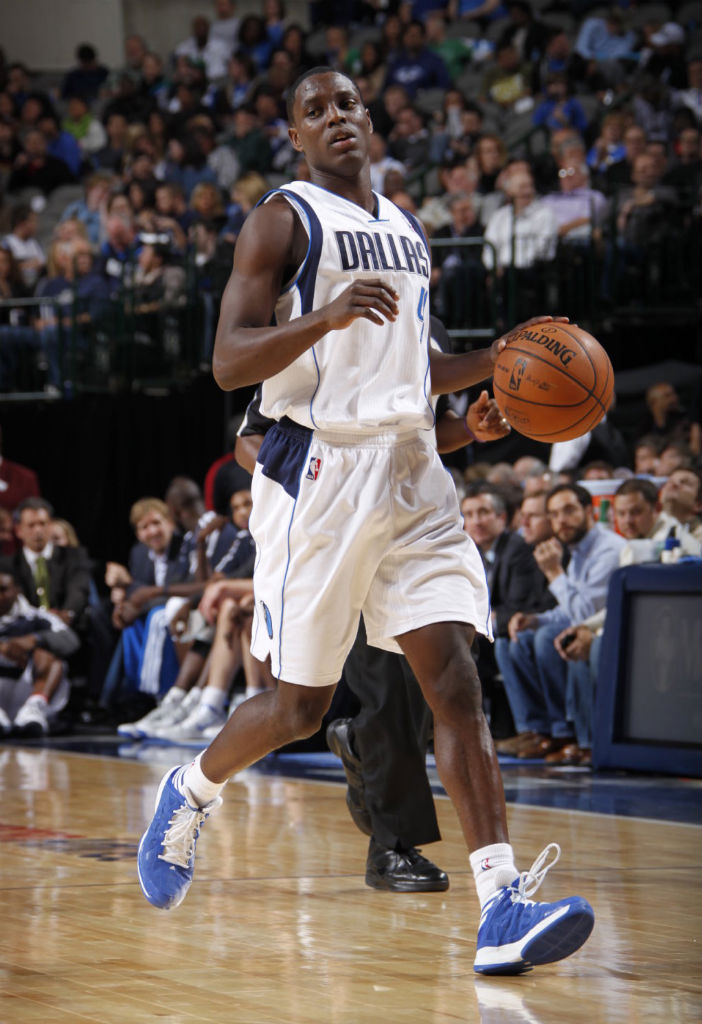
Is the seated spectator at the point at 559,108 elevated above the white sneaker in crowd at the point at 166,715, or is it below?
above

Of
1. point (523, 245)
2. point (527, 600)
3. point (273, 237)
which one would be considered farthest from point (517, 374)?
point (523, 245)

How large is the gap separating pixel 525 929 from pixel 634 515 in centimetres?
477

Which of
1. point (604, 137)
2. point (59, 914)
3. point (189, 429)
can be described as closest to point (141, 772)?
point (59, 914)

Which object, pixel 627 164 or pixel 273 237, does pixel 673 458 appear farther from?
pixel 273 237

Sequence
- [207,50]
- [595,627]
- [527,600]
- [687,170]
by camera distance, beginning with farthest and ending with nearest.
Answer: [207,50], [687,170], [527,600], [595,627]

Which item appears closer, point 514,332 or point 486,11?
point 514,332

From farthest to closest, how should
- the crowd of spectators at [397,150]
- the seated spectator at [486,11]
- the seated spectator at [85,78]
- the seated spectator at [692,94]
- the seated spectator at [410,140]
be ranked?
the seated spectator at [85,78] → the seated spectator at [486,11] → the seated spectator at [410,140] → the seated spectator at [692,94] → the crowd of spectators at [397,150]

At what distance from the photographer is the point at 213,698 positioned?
29.1ft

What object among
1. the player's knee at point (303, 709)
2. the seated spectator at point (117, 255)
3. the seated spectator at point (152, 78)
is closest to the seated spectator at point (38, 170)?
the seated spectator at point (152, 78)

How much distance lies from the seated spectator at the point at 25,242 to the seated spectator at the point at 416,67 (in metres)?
3.76

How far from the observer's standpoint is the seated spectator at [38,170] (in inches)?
669

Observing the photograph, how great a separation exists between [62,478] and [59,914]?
9198 mm

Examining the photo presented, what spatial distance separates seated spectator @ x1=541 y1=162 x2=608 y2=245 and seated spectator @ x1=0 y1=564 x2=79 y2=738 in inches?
171

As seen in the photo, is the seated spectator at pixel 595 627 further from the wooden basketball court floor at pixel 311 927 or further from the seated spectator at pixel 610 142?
the seated spectator at pixel 610 142
